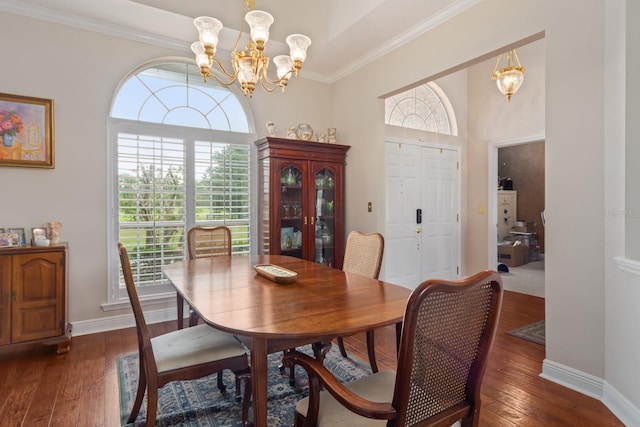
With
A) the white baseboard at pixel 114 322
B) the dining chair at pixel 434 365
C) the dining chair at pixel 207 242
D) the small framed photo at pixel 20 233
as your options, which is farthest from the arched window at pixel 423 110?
the small framed photo at pixel 20 233

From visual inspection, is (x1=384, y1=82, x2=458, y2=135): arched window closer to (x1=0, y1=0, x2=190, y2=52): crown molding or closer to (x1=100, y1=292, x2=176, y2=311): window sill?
(x1=0, y1=0, x2=190, y2=52): crown molding

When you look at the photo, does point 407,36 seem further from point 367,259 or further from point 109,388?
point 109,388

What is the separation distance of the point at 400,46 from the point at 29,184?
3711 millimetres

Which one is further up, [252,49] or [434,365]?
[252,49]

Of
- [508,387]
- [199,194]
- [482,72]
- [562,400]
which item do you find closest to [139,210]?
[199,194]

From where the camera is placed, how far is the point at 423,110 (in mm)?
4898

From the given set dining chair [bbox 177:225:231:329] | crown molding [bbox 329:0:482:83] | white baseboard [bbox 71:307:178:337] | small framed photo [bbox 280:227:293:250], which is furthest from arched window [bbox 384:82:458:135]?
white baseboard [bbox 71:307:178:337]

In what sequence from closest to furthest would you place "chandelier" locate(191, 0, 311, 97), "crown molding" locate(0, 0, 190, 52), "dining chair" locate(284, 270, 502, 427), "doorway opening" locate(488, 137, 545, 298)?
"dining chair" locate(284, 270, 502, 427) < "chandelier" locate(191, 0, 311, 97) < "crown molding" locate(0, 0, 190, 52) < "doorway opening" locate(488, 137, 545, 298)

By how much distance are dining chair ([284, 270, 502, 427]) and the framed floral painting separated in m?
3.09

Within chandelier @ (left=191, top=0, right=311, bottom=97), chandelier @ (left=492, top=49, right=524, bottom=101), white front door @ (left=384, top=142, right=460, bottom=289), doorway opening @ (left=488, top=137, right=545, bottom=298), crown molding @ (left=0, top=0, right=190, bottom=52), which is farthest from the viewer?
doorway opening @ (left=488, top=137, right=545, bottom=298)

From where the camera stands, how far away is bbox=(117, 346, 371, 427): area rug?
194 centimetres

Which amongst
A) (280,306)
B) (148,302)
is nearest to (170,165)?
(148,302)

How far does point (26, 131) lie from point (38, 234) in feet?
2.98

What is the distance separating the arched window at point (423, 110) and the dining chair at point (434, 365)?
375cm
